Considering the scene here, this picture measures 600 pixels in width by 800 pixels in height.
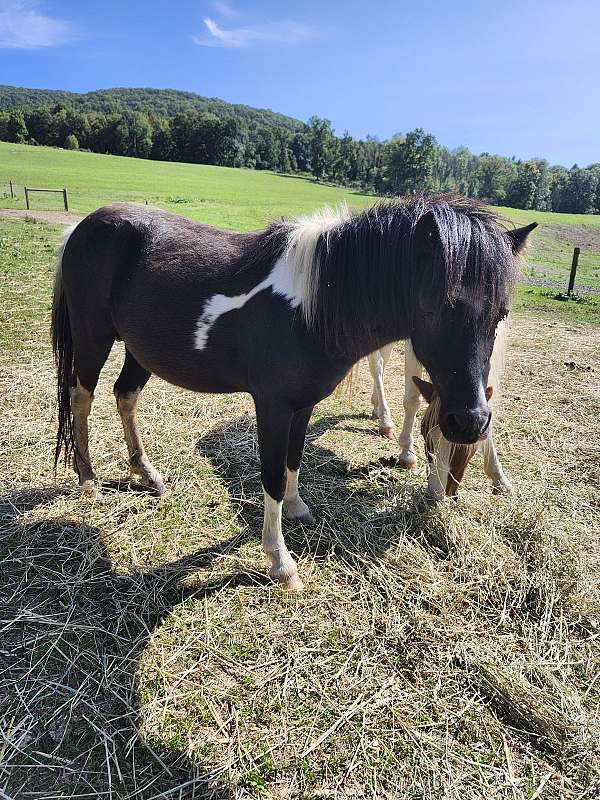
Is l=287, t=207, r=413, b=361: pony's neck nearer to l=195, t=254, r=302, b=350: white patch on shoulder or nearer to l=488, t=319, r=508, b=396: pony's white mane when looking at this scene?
l=195, t=254, r=302, b=350: white patch on shoulder

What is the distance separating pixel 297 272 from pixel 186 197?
32.5 metres

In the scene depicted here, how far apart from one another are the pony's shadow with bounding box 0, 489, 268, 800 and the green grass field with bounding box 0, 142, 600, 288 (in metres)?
12.7

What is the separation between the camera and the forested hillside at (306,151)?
6266 cm

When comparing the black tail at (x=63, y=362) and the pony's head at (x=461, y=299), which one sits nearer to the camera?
the pony's head at (x=461, y=299)

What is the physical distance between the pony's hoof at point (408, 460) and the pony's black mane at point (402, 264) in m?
1.94

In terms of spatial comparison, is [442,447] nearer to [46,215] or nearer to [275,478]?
[275,478]

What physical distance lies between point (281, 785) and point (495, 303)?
2.09m

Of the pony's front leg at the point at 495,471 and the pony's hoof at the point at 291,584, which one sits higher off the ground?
the pony's front leg at the point at 495,471

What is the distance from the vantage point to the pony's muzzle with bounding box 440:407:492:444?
1.93 metres

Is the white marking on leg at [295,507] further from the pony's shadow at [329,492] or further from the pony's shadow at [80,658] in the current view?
the pony's shadow at [80,658]

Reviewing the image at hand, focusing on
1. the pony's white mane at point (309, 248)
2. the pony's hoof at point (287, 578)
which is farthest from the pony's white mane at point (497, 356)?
the pony's hoof at point (287, 578)

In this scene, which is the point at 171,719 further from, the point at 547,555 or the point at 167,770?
the point at 547,555

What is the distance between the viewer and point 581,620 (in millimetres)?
2514

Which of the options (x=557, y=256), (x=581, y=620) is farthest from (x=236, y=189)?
(x=581, y=620)
